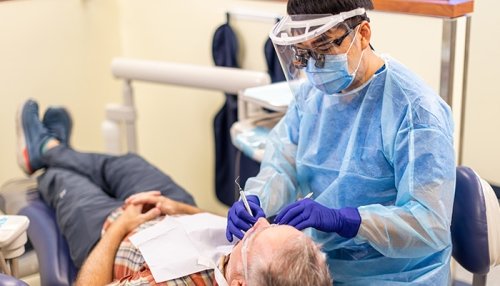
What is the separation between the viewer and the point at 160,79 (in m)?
2.58

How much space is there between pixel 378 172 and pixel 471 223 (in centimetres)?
25

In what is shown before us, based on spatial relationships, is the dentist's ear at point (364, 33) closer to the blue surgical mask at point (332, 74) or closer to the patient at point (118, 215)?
the blue surgical mask at point (332, 74)

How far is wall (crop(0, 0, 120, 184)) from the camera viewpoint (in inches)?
116

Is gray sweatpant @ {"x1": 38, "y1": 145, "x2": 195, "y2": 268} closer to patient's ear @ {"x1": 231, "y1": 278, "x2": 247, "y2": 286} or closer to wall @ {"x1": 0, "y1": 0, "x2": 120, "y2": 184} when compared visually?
wall @ {"x1": 0, "y1": 0, "x2": 120, "y2": 184}

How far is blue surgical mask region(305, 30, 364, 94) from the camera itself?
4.78 ft

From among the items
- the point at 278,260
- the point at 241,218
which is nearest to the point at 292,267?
the point at 278,260

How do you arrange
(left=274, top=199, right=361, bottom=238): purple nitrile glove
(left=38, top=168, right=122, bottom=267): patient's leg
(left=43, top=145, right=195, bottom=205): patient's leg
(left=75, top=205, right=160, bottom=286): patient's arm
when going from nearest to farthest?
(left=274, top=199, right=361, bottom=238): purple nitrile glove < (left=75, top=205, right=160, bottom=286): patient's arm < (left=38, top=168, right=122, bottom=267): patient's leg < (left=43, top=145, right=195, bottom=205): patient's leg

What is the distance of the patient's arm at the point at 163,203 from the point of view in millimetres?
1988

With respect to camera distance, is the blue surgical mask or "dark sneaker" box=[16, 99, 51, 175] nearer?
the blue surgical mask

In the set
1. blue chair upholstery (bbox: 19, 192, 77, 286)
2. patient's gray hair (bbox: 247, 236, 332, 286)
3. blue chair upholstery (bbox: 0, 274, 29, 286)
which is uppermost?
patient's gray hair (bbox: 247, 236, 332, 286)

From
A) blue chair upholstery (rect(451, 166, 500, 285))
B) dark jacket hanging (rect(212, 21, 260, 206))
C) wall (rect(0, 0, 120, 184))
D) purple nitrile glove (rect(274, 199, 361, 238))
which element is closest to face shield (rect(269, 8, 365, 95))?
purple nitrile glove (rect(274, 199, 361, 238))

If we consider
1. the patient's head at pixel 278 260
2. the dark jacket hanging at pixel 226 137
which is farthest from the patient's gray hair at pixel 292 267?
the dark jacket hanging at pixel 226 137

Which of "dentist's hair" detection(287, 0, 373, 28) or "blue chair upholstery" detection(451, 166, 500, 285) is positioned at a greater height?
"dentist's hair" detection(287, 0, 373, 28)

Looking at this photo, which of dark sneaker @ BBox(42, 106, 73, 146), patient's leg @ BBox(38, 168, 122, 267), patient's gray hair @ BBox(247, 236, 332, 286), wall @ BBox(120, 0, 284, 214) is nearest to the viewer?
patient's gray hair @ BBox(247, 236, 332, 286)
